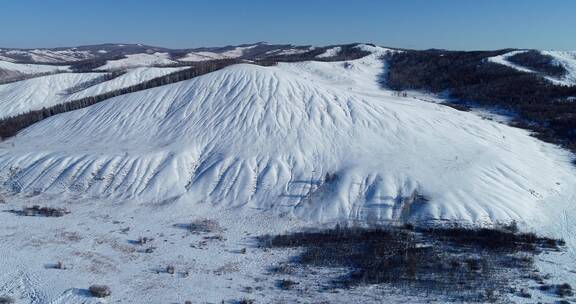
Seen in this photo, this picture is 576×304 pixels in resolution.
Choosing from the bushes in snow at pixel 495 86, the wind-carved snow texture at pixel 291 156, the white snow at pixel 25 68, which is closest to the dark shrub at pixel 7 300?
the wind-carved snow texture at pixel 291 156

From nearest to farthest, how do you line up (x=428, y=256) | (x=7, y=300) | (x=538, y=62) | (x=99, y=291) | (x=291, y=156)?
(x=7, y=300)
(x=99, y=291)
(x=428, y=256)
(x=291, y=156)
(x=538, y=62)

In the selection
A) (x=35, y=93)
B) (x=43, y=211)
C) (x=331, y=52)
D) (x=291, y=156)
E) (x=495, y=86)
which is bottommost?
(x=43, y=211)

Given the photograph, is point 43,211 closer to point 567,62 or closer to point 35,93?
point 35,93

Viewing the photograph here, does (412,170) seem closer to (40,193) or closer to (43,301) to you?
(43,301)

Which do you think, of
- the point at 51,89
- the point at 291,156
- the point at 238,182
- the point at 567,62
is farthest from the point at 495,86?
the point at 51,89

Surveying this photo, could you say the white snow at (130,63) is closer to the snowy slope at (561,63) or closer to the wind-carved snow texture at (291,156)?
the snowy slope at (561,63)

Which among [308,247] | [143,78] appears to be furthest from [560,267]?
[143,78]
